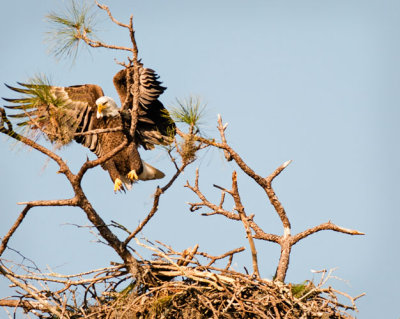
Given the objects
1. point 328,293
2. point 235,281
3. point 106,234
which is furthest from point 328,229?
point 106,234

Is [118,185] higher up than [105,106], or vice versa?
[105,106]

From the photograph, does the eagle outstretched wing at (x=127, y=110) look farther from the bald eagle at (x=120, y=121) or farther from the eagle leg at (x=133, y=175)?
the eagle leg at (x=133, y=175)

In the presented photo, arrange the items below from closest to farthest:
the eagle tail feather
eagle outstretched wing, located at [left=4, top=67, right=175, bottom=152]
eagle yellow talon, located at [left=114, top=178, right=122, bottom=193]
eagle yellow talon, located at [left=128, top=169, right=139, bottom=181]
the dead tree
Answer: the dead tree < eagle outstretched wing, located at [left=4, top=67, right=175, bottom=152] < eagle yellow talon, located at [left=114, top=178, right=122, bottom=193] < eagle yellow talon, located at [left=128, top=169, right=139, bottom=181] < the eagle tail feather

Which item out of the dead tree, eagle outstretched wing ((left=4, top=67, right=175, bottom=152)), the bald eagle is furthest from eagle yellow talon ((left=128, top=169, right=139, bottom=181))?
the dead tree

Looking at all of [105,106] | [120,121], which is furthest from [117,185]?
[120,121]

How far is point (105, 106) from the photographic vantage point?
23.5 feet

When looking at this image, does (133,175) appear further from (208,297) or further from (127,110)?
(208,297)

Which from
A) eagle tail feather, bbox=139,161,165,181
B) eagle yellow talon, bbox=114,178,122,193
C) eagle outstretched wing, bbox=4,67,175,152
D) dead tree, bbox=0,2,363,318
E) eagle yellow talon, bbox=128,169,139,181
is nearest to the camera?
dead tree, bbox=0,2,363,318

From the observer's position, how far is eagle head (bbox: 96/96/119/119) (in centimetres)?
709

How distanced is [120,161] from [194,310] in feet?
10.3

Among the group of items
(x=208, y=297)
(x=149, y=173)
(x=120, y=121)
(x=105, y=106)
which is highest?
(x=105, y=106)

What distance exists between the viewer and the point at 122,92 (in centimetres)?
711

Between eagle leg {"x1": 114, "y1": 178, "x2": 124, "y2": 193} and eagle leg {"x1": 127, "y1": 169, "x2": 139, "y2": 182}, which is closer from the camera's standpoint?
eagle leg {"x1": 114, "y1": 178, "x2": 124, "y2": 193}

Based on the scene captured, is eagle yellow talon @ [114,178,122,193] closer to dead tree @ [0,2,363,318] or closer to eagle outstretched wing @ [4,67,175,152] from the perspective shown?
eagle outstretched wing @ [4,67,175,152]
